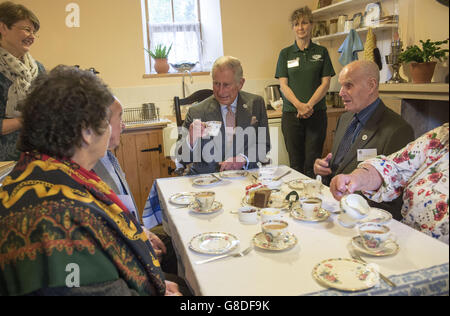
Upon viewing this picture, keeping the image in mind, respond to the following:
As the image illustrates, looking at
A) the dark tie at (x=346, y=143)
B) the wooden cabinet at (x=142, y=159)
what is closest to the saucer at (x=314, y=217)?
the dark tie at (x=346, y=143)

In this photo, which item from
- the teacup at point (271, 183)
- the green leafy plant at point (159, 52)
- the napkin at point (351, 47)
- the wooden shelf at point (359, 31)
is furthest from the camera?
the green leafy plant at point (159, 52)

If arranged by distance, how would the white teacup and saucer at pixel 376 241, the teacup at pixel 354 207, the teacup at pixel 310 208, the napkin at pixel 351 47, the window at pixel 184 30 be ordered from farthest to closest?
the window at pixel 184 30 < the napkin at pixel 351 47 < the teacup at pixel 310 208 < the teacup at pixel 354 207 < the white teacup and saucer at pixel 376 241

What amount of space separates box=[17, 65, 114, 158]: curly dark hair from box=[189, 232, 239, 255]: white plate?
454 millimetres

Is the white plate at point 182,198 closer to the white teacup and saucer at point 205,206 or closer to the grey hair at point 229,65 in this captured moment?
the white teacup and saucer at point 205,206

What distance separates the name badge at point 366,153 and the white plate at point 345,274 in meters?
0.91

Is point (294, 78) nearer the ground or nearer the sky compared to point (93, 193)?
nearer the sky

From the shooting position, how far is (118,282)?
922mm

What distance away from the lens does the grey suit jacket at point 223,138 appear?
2.38 metres

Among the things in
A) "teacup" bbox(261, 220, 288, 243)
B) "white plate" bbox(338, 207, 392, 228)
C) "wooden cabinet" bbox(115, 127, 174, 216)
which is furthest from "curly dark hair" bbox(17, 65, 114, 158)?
A: "wooden cabinet" bbox(115, 127, 174, 216)

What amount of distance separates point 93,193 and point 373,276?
738 millimetres

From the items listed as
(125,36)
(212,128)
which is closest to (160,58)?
(125,36)
